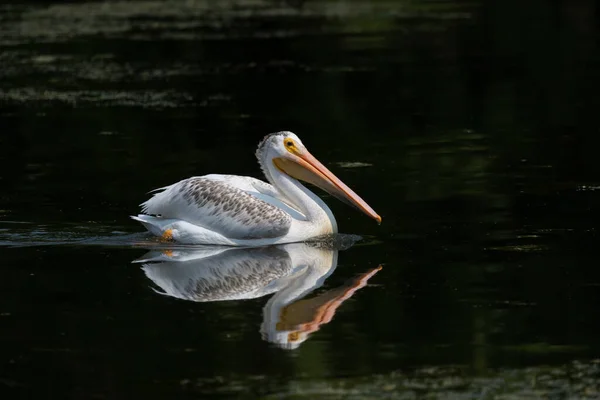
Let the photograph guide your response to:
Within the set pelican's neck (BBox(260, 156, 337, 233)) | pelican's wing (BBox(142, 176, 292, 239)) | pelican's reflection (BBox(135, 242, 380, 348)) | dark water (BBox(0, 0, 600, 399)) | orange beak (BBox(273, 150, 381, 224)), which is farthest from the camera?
orange beak (BBox(273, 150, 381, 224))

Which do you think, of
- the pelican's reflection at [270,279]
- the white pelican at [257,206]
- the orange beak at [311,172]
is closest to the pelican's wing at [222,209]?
the white pelican at [257,206]

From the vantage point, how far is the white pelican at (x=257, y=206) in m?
9.70

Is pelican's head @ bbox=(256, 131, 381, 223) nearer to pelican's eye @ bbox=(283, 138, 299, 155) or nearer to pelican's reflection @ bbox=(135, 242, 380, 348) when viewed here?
pelican's eye @ bbox=(283, 138, 299, 155)

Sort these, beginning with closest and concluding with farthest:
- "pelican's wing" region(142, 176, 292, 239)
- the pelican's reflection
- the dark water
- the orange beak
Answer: the dark water → the pelican's reflection → "pelican's wing" region(142, 176, 292, 239) → the orange beak

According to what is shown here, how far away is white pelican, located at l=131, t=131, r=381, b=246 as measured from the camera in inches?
382

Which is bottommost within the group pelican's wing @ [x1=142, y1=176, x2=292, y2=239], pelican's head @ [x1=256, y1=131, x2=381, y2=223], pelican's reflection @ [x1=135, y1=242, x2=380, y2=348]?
pelican's reflection @ [x1=135, y1=242, x2=380, y2=348]

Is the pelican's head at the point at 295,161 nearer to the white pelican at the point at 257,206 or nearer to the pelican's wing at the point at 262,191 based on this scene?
the white pelican at the point at 257,206

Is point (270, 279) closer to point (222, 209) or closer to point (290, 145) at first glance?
point (222, 209)

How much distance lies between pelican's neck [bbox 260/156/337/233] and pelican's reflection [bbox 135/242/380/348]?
0.23m

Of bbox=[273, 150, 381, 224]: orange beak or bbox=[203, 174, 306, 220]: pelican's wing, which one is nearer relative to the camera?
bbox=[203, 174, 306, 220]: pelican's wing

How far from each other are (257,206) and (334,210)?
1.34 metres

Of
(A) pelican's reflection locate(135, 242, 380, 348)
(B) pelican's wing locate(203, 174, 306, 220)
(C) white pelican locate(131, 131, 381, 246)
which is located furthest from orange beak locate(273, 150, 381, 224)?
(A) pelican's reflection locate(135, 242, 380, 348)

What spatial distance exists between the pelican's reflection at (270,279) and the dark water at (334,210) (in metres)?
0.03

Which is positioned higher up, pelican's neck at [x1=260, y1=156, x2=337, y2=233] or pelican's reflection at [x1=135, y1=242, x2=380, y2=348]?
pelican's neck at [x1=260, y1=156, x2=337, y2=233]
